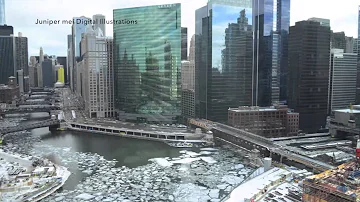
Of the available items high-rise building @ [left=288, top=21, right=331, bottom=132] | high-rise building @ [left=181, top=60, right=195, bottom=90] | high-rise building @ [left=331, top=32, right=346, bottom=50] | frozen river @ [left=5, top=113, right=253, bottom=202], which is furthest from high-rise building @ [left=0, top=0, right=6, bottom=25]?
high-rise building @ [left=331, top=32, right=346, bottom=50]

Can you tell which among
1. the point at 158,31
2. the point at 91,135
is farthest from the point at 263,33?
the point at 91,135

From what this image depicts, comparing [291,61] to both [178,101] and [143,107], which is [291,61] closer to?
[178,101]

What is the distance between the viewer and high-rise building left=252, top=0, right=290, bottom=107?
77875 mm

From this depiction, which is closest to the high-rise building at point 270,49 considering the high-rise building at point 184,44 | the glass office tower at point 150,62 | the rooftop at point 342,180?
the glass office tower at point 150,62

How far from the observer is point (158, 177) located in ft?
126

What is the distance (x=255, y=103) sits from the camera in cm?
7675

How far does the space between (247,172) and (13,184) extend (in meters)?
25.3

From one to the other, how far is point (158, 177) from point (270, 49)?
174 ft

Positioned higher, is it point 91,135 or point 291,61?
point 291,61

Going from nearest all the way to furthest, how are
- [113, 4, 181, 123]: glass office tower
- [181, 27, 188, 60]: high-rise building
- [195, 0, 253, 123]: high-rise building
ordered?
[195, 0, 253, 123]: high-rise building → [113, 4, 181, 123]: glass office tower → [181, 27, 188, 60]: high-rise building

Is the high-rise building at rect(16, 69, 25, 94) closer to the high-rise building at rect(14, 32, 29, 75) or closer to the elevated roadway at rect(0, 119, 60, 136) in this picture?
the high-rise building at rect(14, 32, 29, 75)

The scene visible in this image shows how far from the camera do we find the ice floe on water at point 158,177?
107 ft

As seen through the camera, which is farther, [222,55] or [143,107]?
[143,107]

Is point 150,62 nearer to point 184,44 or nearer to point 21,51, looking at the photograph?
point 184,44
